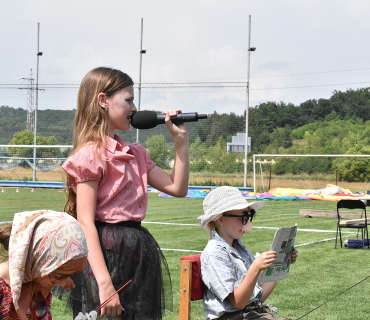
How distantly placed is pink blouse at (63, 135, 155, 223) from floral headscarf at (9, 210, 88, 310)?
469 mm

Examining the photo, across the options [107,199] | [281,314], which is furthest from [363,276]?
[107,199]

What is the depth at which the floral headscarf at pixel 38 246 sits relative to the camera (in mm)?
1500

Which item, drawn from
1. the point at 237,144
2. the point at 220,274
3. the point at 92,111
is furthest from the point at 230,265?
the point at 237,144

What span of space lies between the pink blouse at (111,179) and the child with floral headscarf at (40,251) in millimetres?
439

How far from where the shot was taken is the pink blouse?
2020 millimetres

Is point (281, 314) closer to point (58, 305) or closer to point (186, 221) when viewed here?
point (58, 305)

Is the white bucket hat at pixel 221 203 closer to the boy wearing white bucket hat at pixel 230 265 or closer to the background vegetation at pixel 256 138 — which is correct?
the boy wearing white bucket hat at pixel 230 265

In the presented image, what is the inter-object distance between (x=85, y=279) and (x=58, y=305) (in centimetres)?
290

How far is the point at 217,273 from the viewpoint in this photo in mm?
2525

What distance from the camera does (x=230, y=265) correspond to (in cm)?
258

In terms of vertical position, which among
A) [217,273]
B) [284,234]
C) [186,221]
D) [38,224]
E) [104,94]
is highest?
[104,94]

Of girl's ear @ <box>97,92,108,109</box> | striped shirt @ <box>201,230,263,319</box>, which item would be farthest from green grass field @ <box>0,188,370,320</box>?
striped shirt @ <box>201,230,263,319</box>

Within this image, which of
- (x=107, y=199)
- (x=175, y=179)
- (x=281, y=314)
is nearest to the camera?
(x=107, y=199)

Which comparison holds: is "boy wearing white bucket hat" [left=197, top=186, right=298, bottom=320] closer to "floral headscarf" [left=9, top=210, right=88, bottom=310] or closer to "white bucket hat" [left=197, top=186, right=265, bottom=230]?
"white bucket hat" [left=197, top=186, right=265, bottom=230]
